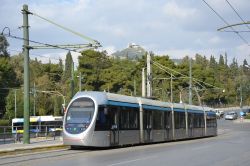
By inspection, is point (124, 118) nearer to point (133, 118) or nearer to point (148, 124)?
point (133, 118)

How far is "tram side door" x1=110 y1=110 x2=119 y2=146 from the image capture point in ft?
89.4

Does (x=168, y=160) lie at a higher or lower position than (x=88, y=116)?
lower

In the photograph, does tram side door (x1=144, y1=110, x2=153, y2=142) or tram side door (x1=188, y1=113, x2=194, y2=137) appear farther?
tram side door (x1=188, y1=113, x2=194, y2=137)

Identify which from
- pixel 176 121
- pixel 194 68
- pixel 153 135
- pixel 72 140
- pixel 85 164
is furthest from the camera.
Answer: pixel 194 68

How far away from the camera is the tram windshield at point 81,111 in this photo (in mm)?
26312

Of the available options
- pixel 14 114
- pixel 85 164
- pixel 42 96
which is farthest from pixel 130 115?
pixel 42 96

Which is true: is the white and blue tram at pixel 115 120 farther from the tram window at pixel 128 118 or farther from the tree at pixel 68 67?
the tree at pixel 68 67

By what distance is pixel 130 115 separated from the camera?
98.6ft

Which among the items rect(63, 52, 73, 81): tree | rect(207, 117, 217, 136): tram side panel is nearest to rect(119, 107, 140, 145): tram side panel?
rect(207, 117, 217, 136): tram side panel

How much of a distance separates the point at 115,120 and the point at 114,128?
1.68 feet

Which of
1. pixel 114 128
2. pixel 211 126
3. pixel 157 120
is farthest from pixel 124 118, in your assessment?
pixel 211 126

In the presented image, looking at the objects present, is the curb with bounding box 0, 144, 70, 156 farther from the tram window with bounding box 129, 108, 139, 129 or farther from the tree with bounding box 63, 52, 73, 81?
the tree with bounding box 63, 52, 73, 81

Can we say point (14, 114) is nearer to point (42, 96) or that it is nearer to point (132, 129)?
point (42, 96)

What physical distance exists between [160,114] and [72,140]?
1121cm
